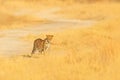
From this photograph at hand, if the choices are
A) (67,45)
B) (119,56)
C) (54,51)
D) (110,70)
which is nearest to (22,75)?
(110,70)

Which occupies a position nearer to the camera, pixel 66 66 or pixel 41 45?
pixel 66 66

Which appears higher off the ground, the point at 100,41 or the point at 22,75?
the point at 100,41

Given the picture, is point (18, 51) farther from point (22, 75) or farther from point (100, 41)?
point (22, 75)

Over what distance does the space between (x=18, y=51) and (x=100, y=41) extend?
344 cm

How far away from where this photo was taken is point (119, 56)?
1487 centimetres

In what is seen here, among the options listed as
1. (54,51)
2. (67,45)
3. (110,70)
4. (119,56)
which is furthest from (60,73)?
(67,45)

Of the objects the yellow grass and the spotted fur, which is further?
the spotted fur

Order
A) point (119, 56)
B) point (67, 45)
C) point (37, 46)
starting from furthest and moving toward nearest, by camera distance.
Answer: point (67, 45) < point (37, 46) < point (119, 56)

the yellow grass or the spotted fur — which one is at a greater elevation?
the spotted fur

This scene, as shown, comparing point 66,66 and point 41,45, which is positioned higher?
point 41,45

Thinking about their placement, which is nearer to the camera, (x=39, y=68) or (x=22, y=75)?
(x=22, y=75)

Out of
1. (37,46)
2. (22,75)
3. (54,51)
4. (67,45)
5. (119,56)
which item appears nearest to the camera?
(22,75)

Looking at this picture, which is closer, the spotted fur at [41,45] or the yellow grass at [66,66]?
the yellow grass at [66,66]

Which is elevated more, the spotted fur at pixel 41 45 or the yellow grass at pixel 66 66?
the spotted fur at pixel 41 45
